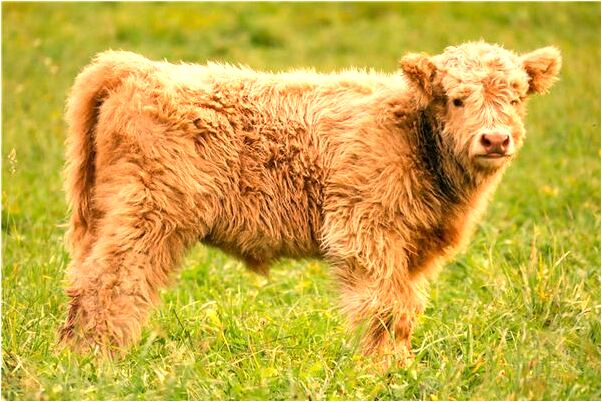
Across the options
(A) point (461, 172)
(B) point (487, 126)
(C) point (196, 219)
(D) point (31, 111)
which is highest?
(B) point (487, 126)

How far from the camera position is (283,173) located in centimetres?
550

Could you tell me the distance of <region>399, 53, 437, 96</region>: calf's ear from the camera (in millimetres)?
5434

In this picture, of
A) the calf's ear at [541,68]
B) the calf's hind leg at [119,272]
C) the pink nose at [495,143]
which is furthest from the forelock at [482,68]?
the calf's hind leg at [119,272]

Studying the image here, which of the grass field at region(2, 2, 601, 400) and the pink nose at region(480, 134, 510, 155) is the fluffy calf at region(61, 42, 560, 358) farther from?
the grass field at region(2, 2, 601, 400)

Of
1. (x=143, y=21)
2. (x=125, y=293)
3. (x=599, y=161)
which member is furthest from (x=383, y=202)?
(x=143, y=21)

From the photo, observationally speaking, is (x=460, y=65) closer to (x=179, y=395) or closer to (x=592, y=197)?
(x=179, y=395)

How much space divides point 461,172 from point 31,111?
21.4 ft

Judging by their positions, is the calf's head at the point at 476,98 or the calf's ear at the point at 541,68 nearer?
the calf's head at the point at 476,98

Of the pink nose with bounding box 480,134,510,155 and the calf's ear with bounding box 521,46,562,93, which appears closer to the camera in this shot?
the pink nose with bounding box 480,134,510,155

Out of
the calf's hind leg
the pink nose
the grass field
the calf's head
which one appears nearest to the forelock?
the calf's head

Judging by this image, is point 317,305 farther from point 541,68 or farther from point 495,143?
point 541,68

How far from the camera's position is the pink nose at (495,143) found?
5.15 m

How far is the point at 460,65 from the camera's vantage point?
540cm

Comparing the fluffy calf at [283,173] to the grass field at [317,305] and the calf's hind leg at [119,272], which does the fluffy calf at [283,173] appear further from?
the grass field at [317,305]
